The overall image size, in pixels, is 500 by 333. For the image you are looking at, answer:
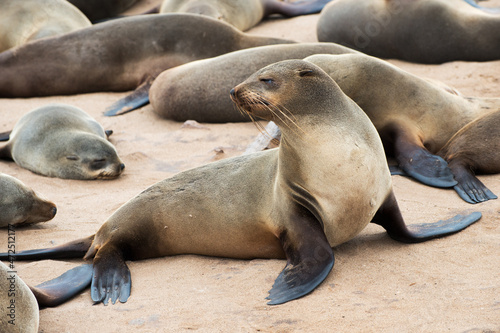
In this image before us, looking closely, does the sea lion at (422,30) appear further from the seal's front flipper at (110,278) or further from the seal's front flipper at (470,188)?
the seal's front flipper at (110,278)

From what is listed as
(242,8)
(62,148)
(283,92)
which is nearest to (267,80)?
(283,92)

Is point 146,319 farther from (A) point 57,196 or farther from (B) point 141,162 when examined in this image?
(B) point 141,162

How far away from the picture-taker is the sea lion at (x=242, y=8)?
10312mm

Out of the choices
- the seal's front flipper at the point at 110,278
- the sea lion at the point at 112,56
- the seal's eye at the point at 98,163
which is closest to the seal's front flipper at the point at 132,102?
the sea lion at the point at 112,56

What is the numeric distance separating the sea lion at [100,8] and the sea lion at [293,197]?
8.42m

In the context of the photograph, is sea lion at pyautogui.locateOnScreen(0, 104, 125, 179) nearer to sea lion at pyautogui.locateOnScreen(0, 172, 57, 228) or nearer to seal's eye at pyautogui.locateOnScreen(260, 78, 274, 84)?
sea lion at pyautogui.locateOnScreen(0, 172, 57, 228)

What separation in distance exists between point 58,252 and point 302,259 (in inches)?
62.3

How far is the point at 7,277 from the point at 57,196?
276 centimetres

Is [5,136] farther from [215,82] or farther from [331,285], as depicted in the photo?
[331,285]

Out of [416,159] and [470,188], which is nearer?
[470,188]

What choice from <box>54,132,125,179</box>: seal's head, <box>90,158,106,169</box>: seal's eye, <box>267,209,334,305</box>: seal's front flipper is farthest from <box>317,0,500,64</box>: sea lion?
<box>267,209,334,305</box>: seal's front flipper

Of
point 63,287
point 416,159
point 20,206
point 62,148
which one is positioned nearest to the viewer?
point 63,287

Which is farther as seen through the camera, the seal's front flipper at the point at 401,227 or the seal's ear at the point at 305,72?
the seal's front flipper at the point at 401,227

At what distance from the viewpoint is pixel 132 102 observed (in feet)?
26.7
